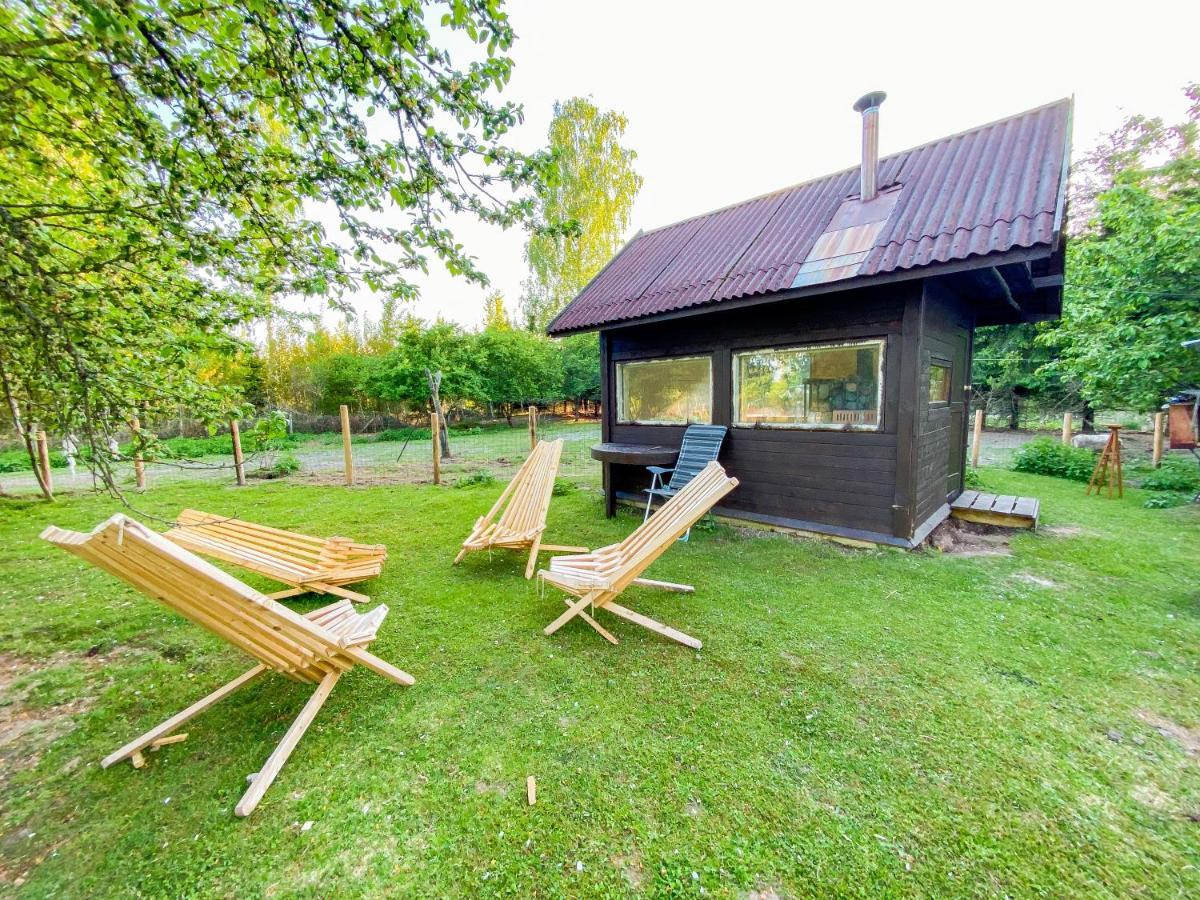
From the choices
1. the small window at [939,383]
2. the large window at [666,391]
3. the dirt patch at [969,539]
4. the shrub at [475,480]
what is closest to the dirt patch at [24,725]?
the large window at [666,391]

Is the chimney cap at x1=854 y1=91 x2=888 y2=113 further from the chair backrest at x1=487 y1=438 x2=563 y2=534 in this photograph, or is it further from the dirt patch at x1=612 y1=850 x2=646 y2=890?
the dirt patch at x1=612 y1=850 x2=646 y2=890

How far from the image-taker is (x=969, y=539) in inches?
183

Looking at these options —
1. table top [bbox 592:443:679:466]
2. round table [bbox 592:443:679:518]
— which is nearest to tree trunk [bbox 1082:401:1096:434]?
round table [bbox 592:443:679:518]

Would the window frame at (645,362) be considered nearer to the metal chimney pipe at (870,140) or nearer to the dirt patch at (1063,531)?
the metal chimney pipe at (870,140)

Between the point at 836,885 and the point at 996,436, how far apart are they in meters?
16.6

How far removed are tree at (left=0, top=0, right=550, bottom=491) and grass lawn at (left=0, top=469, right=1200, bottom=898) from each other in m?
1.34

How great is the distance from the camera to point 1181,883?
1324mm

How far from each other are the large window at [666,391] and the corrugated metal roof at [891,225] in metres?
0.84

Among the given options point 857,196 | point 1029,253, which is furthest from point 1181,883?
point 857,196

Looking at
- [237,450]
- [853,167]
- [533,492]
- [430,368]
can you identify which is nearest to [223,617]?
[533,492]

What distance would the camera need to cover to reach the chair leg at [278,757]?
1.62 meters

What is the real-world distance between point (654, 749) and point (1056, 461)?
1014 centimetres

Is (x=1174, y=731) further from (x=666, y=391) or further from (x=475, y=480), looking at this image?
(x=475, y=480)

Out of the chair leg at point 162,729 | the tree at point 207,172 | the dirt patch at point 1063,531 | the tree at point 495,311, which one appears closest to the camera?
the chair leg at point 162,729
